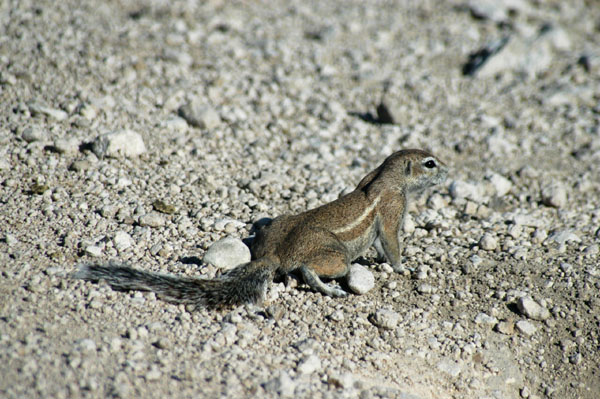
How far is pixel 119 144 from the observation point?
237 inches

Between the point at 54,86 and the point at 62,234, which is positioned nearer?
the point at 62,234

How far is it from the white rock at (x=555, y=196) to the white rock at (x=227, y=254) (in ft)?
12.0

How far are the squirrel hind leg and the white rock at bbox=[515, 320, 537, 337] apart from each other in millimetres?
1512

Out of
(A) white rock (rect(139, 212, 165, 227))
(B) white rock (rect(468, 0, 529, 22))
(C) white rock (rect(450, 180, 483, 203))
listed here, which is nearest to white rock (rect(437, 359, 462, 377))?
(C) white rock (rect(450, 180, 483, 203))

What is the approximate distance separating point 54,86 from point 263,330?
4411 millimetres

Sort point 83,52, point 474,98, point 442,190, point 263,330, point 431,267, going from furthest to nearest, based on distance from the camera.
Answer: point 474,98 → point 83,52 → point 442,190 → point 431,267 → point 263,330

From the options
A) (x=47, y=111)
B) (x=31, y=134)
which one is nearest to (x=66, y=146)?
(x=31, y=134)

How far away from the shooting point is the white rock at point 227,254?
4735mm

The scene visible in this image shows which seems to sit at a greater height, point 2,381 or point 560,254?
point 2,381

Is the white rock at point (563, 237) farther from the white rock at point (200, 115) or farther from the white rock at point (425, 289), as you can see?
the white rock at point (200, 115)

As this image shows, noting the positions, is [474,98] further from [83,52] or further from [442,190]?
[83,52]

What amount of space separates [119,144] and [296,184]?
194 cm

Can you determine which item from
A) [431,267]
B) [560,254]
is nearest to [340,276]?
[431,267]

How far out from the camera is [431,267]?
207 inches
